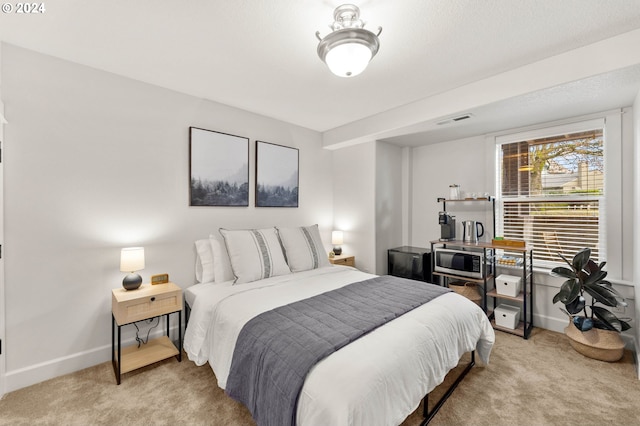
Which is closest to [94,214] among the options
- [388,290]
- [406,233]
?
[388,290]

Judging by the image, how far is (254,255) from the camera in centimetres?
Result: 278

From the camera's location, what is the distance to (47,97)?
222 cm

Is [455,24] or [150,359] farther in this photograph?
[150,359]

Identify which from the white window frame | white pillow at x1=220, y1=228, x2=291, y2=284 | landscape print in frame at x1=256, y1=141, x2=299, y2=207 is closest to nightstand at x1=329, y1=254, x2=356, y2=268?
landscape print in frame at x1=256, y1=141, x2=299, y2=207

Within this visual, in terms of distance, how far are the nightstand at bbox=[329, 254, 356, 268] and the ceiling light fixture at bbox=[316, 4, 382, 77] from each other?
263cm

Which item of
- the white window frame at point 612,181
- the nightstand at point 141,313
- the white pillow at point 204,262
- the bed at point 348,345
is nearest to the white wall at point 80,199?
the white pillow at point 204,262

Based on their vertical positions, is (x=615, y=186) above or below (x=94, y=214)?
above

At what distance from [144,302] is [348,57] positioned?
242 centimetres

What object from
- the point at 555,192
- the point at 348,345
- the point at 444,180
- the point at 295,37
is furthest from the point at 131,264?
the point at 555,192

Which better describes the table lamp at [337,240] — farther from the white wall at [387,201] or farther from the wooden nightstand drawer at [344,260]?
the white wall at [387,201]

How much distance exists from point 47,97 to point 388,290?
10.6ft

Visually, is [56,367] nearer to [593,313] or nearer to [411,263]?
[411,263]

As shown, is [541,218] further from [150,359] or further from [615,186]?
[150,359]

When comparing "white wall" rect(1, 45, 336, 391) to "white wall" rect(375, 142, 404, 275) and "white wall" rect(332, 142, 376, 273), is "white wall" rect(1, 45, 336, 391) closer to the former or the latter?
"white wall" rect(332, 142, 376, 273)
